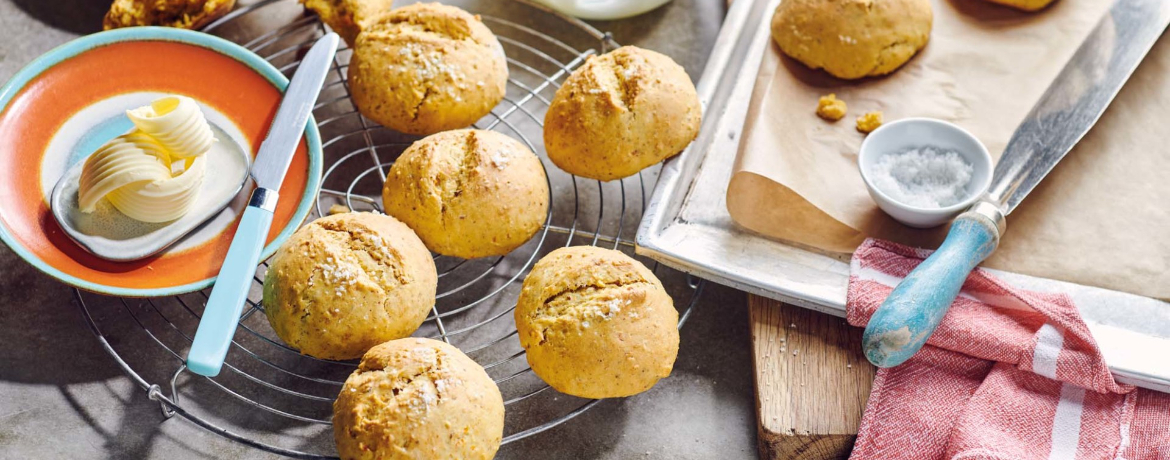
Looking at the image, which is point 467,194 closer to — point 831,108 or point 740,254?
point 740,254

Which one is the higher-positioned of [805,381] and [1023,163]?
[1023,163]

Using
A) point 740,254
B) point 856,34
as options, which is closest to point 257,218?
point 740,254

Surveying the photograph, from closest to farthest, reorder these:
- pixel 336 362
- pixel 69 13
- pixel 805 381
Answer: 1. pixel 805 381
2. pixel 336 362
3. pixel 69 13

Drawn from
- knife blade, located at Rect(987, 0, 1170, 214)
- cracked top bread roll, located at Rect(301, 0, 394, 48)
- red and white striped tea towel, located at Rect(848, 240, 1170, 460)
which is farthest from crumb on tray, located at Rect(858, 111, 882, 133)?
cracked top bread roll, located at Rect(301, 0, 394, 48)

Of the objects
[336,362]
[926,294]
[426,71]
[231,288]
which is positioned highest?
[426,71]

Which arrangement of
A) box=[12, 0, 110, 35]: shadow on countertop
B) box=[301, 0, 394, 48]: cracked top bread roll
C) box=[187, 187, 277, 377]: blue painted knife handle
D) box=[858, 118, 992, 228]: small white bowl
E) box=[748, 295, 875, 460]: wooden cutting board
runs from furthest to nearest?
box=[12, 0, 110, 35]: shadow on countertop
box=[301, 0, 394, 48]: cracked top bread roll
box=[858, 118, 992, 228]: small white bowl
box=[748, 295, 875, 460]: wooden cutting board
box=[187, 187, 277, 377]: blue painted knife handle

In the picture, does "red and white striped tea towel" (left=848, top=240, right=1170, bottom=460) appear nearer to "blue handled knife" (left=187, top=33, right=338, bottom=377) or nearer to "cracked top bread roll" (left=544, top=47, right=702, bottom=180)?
"cracked top bread roll" (left=544, top=47, right=702, bottom=180)

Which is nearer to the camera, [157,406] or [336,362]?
[157,406]
